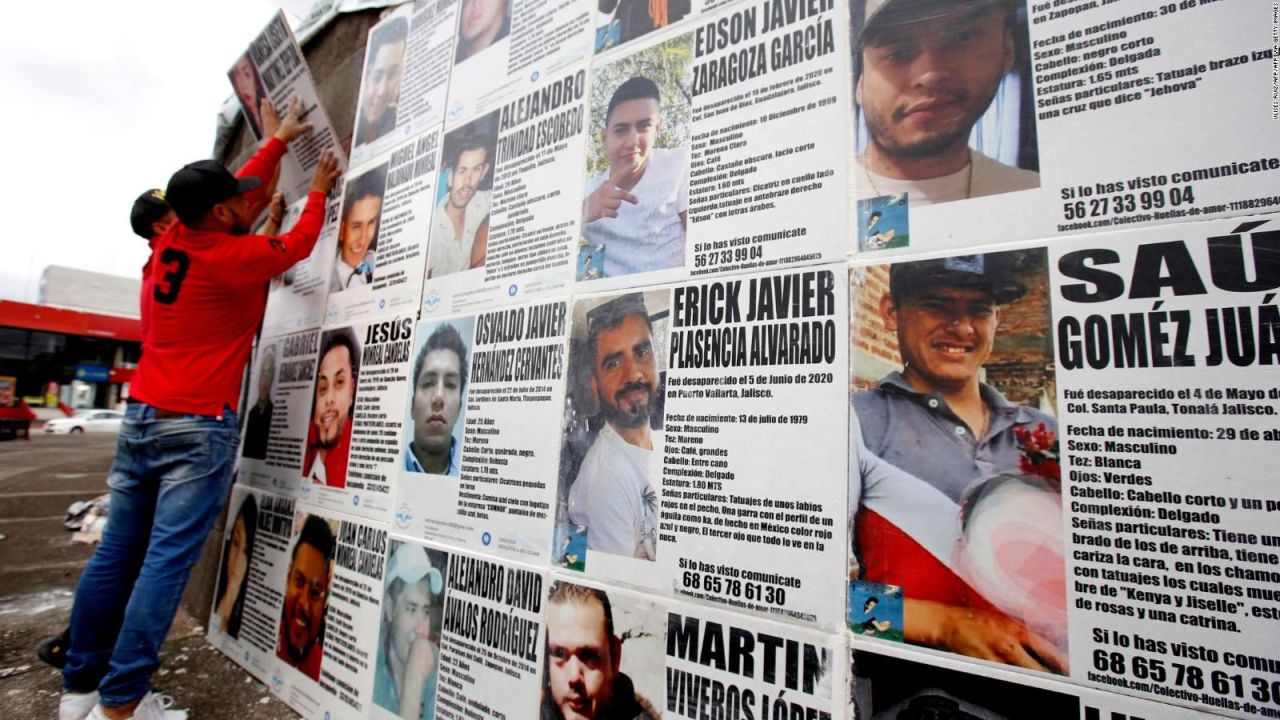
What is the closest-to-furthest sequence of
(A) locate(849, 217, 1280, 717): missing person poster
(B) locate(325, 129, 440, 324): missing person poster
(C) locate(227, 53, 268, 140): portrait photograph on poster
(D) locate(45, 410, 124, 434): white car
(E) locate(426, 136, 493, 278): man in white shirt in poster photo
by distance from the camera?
(A) locate(849, 217, 1280, 717): missing person poster, (E) locate(426, 136, 493, 278): man in white shirt in poster photo, (B) locate(325, 129, 440, 324): missing person poster, (C) locate(227, 53, 268, 140): portrait photograph on poster, (D) locate(45, 410, 124, 434): white car

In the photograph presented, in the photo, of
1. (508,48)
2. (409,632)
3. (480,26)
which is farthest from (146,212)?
(409,632)

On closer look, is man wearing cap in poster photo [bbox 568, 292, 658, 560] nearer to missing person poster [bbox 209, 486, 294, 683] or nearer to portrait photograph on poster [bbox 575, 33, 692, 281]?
portrait photograph on poster [bbox 575, 33, 692, 281]

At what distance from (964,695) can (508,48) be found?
6.91 feet

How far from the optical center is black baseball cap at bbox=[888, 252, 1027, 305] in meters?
0.93

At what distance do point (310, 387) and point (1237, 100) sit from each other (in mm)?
2771

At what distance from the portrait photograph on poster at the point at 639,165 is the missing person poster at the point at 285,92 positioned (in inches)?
63.7

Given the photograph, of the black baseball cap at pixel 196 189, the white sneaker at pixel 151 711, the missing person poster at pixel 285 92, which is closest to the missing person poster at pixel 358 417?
the black baseball cap at pixel 196 189

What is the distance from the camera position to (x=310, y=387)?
2.37m

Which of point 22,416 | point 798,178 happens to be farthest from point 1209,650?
point 22,416

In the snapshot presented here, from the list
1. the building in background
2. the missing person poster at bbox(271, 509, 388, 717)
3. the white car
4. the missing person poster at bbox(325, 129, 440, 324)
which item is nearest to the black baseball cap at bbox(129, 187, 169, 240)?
the missing person poster at bbox(325, 129, 440, 324)

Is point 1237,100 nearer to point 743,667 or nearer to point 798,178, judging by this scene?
point 798,178

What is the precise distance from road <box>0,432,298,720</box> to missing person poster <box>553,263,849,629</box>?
65.5 inches

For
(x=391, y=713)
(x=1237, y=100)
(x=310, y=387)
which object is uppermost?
(x=1237, y=100)

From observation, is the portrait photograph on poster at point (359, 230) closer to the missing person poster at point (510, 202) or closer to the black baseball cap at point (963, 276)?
the missing person poster at point (510, 202)
